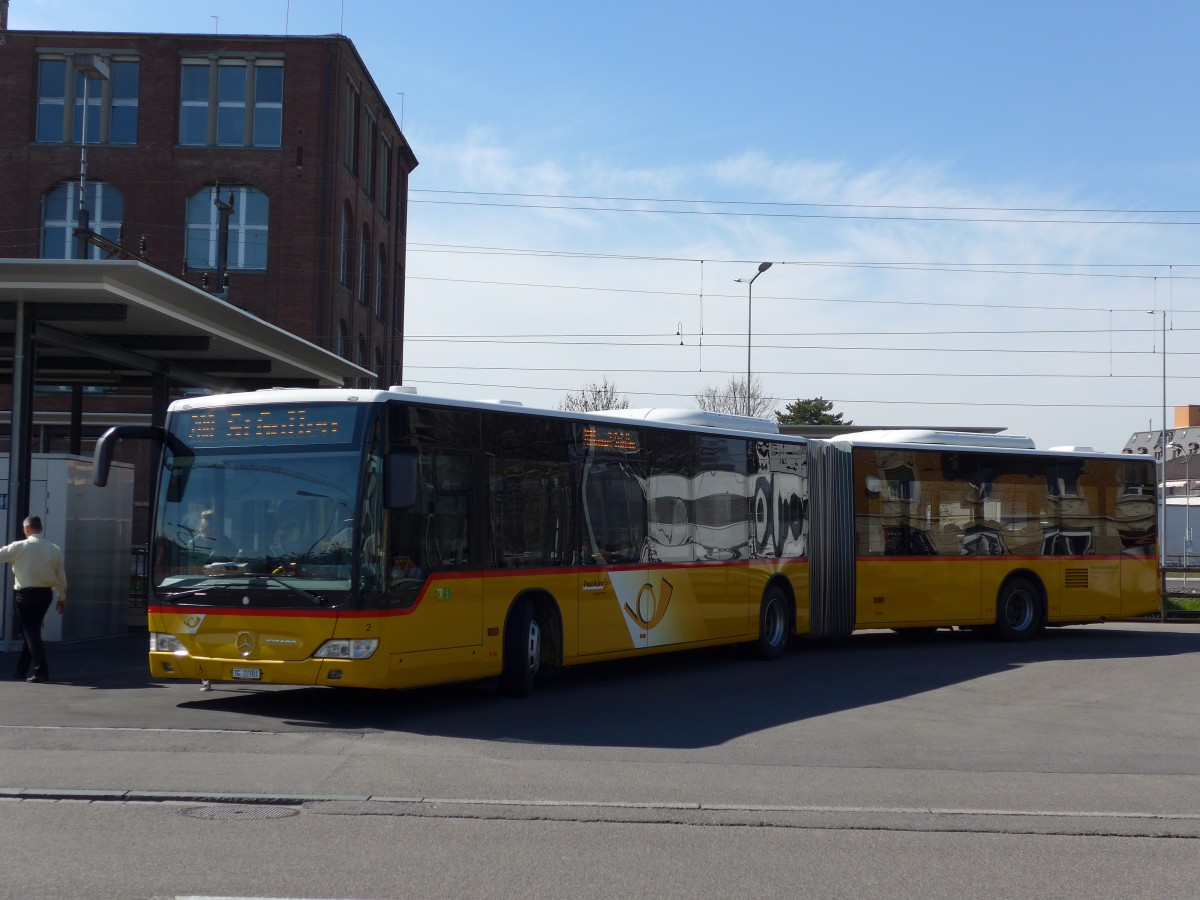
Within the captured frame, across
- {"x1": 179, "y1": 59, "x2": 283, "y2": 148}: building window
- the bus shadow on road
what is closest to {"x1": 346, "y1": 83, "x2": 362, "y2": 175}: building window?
{"x1": 179, "y1": 59, "x2": 283, "y2": 148}: building window

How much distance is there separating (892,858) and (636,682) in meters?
8.69

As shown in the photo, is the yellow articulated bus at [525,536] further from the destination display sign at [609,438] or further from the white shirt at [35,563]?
the white shirt at [35,563]

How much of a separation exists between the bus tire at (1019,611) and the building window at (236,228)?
31.5 metres

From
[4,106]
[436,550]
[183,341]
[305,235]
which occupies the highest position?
[4,106]

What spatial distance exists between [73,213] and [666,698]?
38.9 m

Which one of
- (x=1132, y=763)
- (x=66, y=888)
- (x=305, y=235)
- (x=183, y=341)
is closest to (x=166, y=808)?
(x=66, y=888)

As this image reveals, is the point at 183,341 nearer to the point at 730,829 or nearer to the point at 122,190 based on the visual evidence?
the point at 730,829

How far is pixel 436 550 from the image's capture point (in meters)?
12.6

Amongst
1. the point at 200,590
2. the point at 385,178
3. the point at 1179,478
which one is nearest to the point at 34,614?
the point at 200,590

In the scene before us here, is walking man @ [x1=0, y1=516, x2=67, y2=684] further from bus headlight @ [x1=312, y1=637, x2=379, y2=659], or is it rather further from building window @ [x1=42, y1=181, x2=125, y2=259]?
building window @ [x1=42, y1=181, x2=125, y2=259]

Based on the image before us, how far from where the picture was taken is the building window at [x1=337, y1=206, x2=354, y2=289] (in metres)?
48.4

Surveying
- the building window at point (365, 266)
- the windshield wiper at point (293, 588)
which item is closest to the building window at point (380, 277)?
the building window at point (365, 266)

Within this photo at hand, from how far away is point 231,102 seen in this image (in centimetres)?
4744

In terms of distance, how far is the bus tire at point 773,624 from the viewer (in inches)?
726
